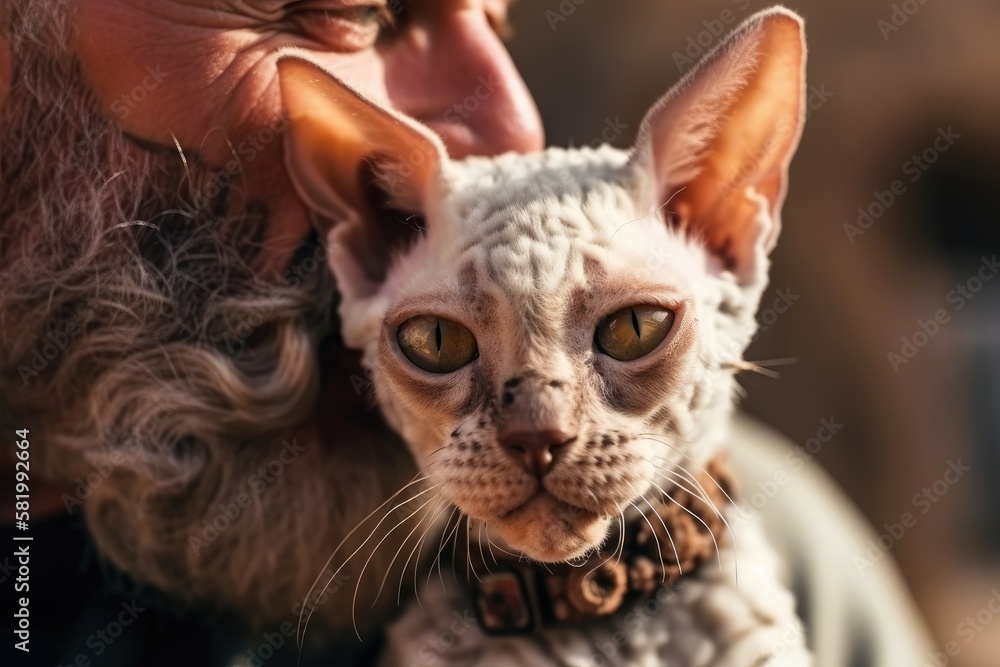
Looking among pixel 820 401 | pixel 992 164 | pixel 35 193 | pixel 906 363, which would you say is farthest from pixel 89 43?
pixel 992 164

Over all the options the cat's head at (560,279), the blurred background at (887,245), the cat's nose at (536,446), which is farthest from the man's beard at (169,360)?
the blurred background at (887,245)

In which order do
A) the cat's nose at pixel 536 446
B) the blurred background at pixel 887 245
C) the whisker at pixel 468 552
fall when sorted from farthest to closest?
the blurred background at pixel 887 245
the whisker at pixel 468 552
the cat's nose at pixel 536 446

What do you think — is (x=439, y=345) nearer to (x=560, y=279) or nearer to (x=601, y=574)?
(x=560, y=279)

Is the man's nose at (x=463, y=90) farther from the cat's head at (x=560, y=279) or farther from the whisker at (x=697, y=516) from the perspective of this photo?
the whisker at (x=697, y=516)

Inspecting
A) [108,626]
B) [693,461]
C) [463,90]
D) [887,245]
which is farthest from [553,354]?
[887,245]

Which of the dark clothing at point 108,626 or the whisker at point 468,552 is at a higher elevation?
the whisker at point 468,552

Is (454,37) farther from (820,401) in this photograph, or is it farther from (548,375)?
(820,401)

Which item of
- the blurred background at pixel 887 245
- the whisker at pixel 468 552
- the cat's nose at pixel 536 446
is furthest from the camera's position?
the blurred background at pixel 887 245
